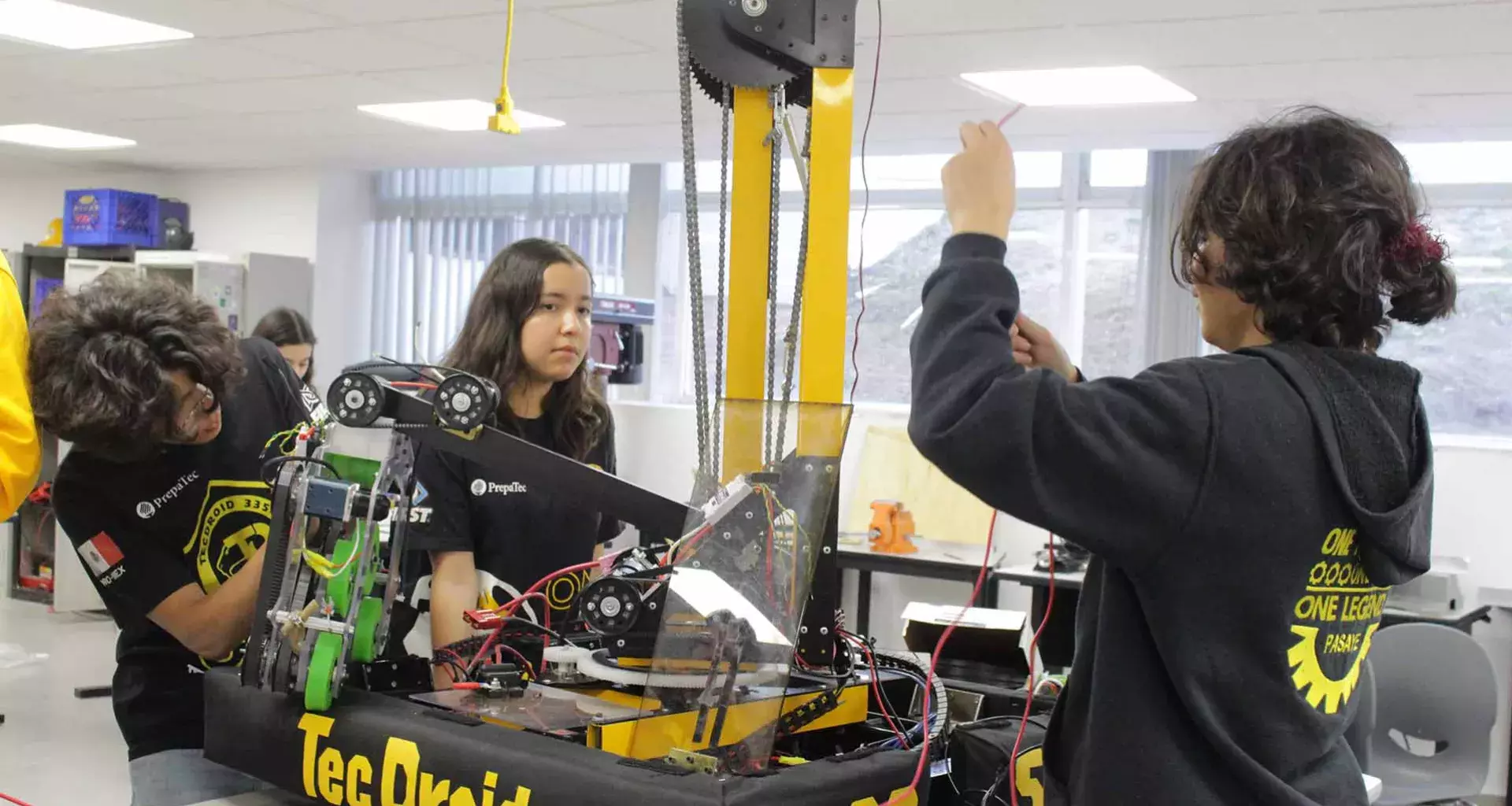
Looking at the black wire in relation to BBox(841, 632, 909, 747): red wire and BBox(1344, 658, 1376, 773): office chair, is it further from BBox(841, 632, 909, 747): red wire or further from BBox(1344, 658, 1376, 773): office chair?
BBox(1344, 658, 1376, 773): office chair

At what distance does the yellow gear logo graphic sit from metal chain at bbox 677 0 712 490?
0.60 metres

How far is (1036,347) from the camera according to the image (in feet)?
4.01

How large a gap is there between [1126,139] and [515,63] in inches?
98.5

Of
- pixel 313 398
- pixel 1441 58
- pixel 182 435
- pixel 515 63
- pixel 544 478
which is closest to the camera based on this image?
pixel 544 478

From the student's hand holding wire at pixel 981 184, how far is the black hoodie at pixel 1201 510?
0.07ft

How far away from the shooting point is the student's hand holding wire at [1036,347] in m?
1.20

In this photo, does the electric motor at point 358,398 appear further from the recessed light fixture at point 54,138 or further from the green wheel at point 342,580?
the recessed light fixture at point 54,138

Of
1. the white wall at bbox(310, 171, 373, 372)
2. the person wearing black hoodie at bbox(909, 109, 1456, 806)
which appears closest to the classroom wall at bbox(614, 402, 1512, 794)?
the white wall at bbox(310, 171, 373, 372)

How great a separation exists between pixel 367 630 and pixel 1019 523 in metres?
4.07

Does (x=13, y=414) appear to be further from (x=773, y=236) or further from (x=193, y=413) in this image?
(x=773, y=236)

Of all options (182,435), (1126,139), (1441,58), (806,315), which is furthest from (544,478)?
(1126,139)

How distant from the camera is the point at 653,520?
1.38 meters

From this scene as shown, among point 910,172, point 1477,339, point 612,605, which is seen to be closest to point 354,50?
point 910,172

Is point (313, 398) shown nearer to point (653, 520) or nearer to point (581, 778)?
point (653, 520)
